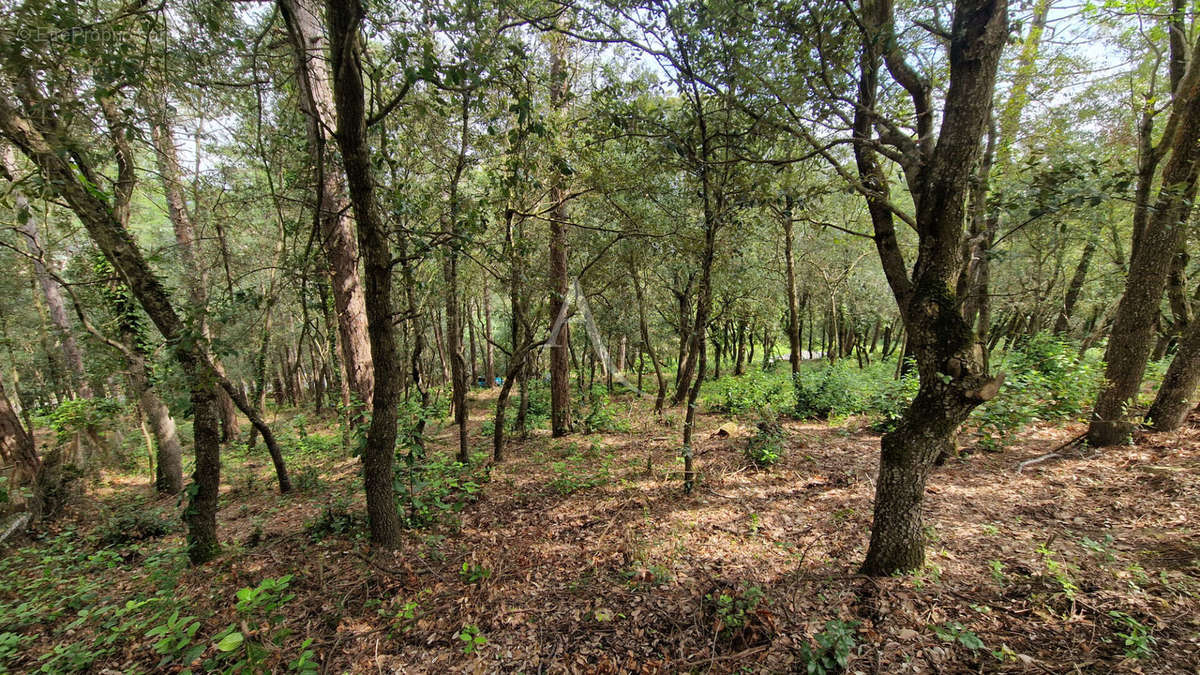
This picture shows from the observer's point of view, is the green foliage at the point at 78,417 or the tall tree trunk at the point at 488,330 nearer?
the green foliage at the point at 78,417

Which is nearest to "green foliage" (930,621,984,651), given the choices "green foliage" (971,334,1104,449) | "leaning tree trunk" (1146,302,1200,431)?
"green foliage" (971,334,1104,449)

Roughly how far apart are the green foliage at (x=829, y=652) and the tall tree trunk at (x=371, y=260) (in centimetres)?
388

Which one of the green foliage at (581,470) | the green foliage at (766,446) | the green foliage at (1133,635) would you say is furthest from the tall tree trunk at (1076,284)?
the green foliage at (581,470)

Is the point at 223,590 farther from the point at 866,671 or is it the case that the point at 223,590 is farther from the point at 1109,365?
the point at 1109,365

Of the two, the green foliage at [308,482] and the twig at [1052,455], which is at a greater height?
the twig at [1052,455]

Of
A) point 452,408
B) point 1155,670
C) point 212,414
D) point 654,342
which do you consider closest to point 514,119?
point 212,414

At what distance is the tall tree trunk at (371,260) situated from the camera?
303 centimetres

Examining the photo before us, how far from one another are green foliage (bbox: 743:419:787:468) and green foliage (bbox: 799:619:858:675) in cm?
386

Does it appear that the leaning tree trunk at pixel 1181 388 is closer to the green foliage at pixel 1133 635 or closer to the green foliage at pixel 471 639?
the green foliage at pixel 1133 635

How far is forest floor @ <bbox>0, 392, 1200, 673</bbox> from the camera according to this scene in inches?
116

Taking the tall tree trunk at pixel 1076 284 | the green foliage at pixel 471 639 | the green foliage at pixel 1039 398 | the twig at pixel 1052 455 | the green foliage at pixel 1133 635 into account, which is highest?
the tall tree trunk at pixel 1076 284

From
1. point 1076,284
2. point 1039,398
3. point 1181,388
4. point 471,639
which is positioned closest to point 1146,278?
point 1181,388

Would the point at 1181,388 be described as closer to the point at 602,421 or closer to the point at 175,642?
the point at 602,421

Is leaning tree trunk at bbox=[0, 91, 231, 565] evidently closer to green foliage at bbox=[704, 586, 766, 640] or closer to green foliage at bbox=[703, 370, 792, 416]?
green foliage at bbox=[704, 586, 766, 640]
